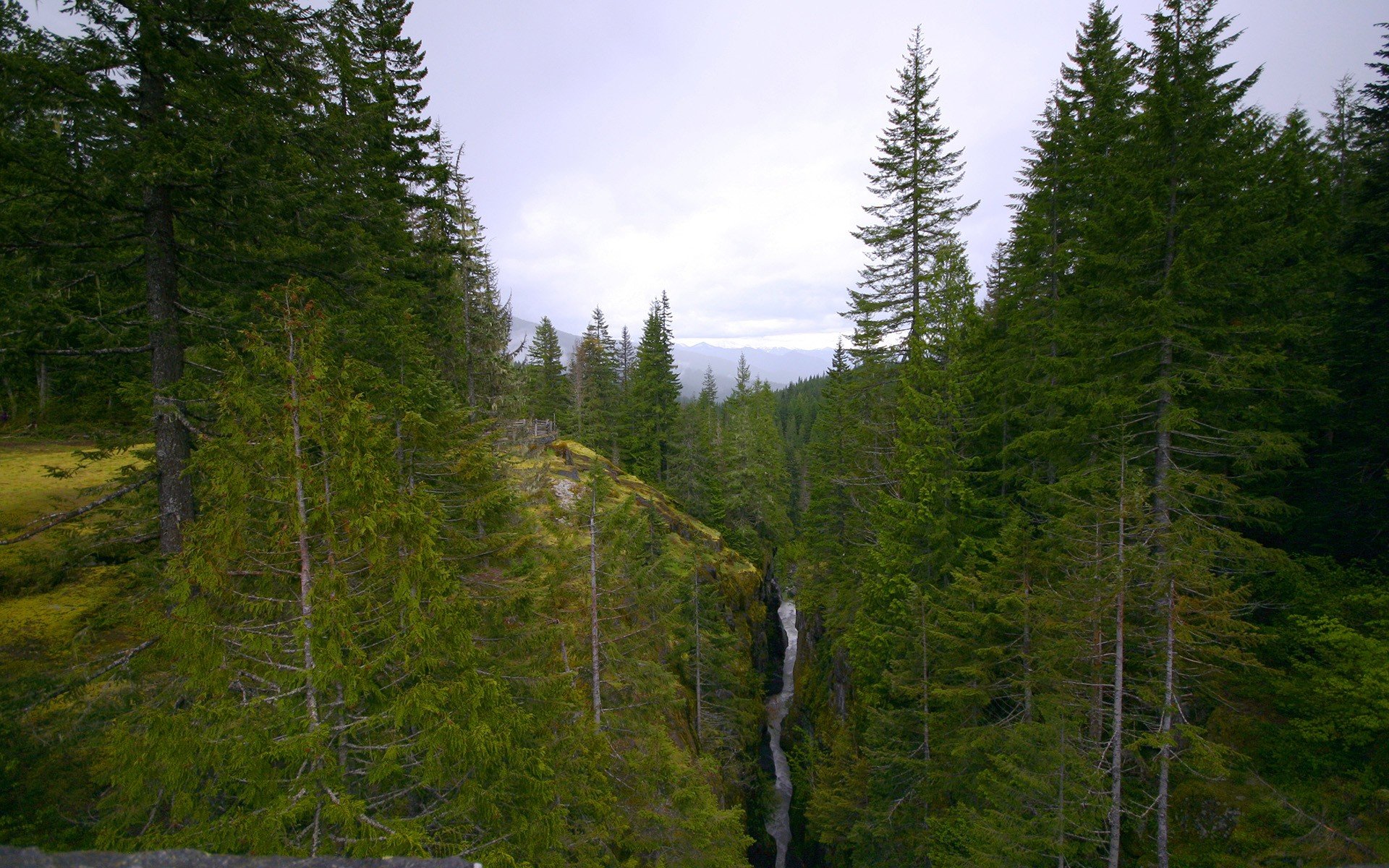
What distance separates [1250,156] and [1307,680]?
11288 mm

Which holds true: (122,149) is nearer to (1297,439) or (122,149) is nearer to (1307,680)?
(1307,680)

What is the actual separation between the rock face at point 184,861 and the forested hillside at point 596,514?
111 inches

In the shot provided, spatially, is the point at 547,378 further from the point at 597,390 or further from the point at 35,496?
the point at 35,496

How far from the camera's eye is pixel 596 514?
41.3 ft

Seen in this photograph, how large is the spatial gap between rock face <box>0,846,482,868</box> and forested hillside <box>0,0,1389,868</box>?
282 cm

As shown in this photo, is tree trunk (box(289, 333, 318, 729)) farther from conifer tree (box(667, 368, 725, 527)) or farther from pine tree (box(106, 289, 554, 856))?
conifer tree (box(667, 368, 725, 527))

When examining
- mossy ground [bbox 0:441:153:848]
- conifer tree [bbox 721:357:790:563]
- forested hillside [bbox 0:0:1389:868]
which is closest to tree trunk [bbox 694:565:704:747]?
forested hillside [bbox 0:0:1389:868]

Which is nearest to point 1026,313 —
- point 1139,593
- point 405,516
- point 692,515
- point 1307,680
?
point 1139,593

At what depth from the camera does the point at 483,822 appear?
21.8ft

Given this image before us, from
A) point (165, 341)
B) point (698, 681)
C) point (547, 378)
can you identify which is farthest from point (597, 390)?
point (165, 341)

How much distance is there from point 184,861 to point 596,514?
10133 mm

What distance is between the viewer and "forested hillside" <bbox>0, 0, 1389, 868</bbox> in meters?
5.57

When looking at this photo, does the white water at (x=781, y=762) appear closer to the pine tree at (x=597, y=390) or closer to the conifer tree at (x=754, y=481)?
the conifer tree at (x=754, y=481)

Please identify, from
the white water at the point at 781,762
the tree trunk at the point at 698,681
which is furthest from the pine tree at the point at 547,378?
the white water at the point at 781,762
